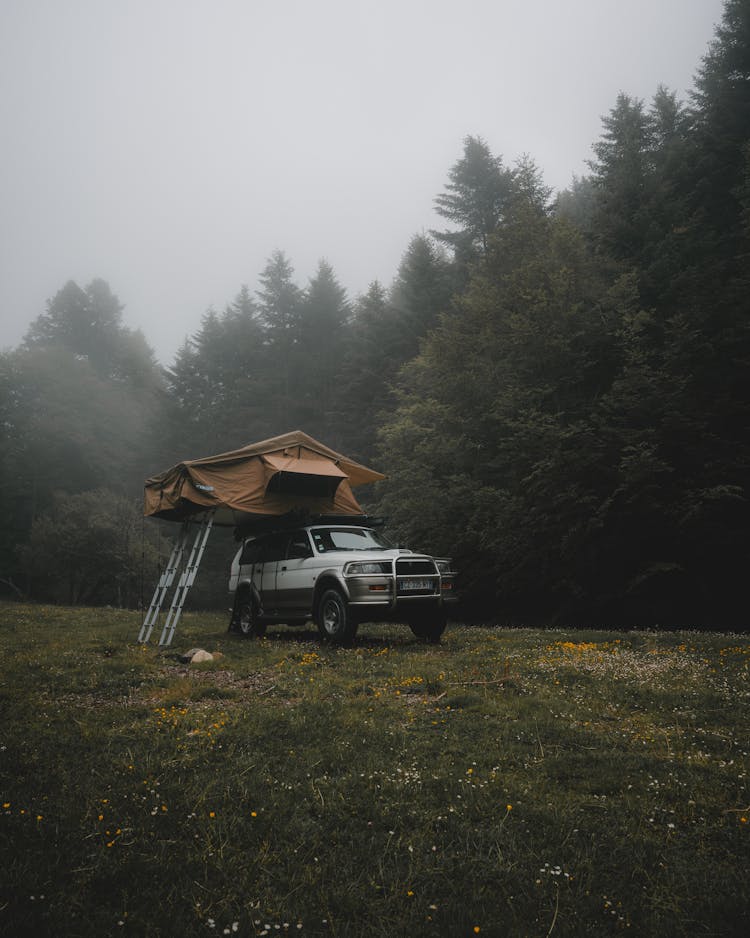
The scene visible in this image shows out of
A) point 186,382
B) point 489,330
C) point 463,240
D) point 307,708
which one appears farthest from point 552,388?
point 186,382

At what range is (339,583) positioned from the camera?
32.4 feet

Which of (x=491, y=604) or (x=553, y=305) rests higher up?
(x=553, y=305)

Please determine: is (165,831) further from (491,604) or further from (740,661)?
(491,604)

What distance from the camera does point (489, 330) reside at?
1938 cm

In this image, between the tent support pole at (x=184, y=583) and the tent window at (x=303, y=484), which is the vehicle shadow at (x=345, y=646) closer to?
the tent support pole at (x=184, y=583)

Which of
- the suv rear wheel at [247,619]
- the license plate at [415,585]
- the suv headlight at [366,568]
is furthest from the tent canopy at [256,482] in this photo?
the license plate at [415,585]

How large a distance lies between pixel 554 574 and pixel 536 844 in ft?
42.6

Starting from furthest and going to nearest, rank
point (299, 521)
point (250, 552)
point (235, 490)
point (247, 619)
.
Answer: point (250, 552) < point (247, 619) < point (299, 521) < point (235, 490)

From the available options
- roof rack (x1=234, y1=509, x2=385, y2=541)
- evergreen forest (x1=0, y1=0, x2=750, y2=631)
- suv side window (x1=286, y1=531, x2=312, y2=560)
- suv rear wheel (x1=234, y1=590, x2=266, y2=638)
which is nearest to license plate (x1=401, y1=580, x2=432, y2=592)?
suv side window (x1=286, y1=531, x2=312, y2=560)

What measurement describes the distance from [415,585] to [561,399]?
9304 mm

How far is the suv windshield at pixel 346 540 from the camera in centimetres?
1112

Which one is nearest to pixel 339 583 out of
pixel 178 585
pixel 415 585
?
pixel 415 585

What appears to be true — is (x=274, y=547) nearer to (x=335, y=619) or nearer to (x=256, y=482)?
(x=256, y=482)

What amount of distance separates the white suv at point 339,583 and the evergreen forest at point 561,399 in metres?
5.55
